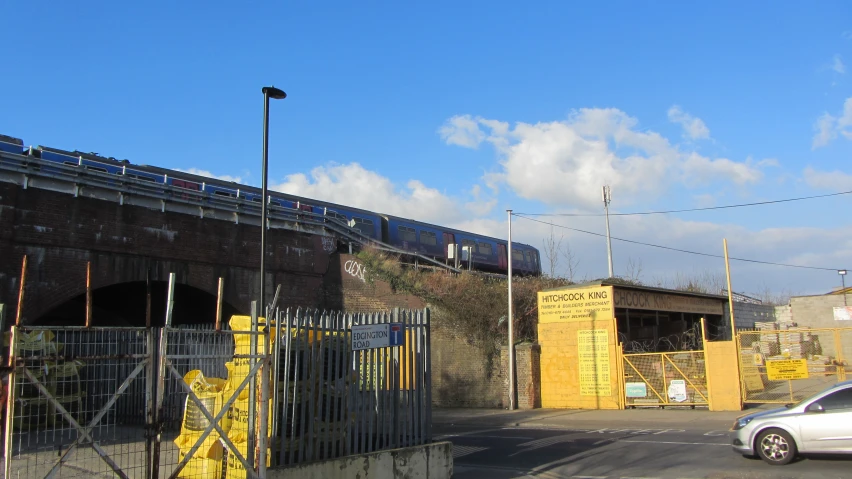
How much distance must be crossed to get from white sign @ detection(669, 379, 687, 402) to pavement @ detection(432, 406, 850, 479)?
0.46m

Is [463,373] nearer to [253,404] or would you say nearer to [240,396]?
[240,396]

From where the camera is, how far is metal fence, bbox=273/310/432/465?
28.7 feet

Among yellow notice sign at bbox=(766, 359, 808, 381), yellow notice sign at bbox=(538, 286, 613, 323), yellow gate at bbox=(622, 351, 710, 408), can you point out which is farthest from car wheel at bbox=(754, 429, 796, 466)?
yellow notice sign at bbox=(538, 286, 613, 323)

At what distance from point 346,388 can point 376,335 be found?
0.89 m

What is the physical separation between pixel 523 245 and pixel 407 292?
20.9m

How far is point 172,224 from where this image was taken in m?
22.3

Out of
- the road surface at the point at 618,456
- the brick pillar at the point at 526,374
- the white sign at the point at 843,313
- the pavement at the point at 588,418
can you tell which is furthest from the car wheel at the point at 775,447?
the white sign at the point at 843,313

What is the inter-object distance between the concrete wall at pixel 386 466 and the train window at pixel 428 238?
91.2ft

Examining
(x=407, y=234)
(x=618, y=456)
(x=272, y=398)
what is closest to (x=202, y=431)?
(x=272, y=398)

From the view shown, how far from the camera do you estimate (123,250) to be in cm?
2089

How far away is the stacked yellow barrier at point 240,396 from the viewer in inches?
333

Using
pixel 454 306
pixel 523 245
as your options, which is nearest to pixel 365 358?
pixel 454 306

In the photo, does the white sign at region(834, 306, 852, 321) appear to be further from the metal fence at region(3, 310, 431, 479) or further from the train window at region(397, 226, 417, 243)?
the metal fence at region(3, 310, 431, 479)

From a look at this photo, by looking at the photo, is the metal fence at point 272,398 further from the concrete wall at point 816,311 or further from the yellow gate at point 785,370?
the concrete wall at point 816,311
